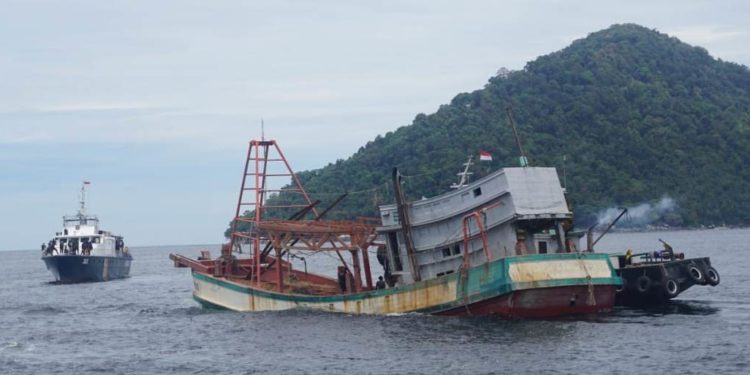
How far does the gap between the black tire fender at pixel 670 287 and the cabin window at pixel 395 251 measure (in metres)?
13.4

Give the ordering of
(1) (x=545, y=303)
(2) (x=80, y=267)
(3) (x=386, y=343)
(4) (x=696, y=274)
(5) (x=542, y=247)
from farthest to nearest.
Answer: (2) (x=80, y=267)
(4) (x=696, y=274)
(5) (x=542, y=247)
(1) (x=545, y=303)
(3) (x=386, y=343)

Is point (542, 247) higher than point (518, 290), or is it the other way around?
point (542, 247)

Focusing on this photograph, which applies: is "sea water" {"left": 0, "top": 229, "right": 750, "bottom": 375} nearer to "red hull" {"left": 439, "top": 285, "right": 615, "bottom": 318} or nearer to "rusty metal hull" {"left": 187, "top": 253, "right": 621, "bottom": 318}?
"red hull" {"left": 439, "top": 285, "right": 615, "bottom": 318}

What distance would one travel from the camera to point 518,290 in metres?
42.4

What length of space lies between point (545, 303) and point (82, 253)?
67631 millimetres

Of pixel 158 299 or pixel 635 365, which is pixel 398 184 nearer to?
pixel 635 365

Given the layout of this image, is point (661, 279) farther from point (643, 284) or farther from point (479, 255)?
point (479, 255)

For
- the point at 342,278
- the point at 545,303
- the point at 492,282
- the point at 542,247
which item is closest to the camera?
the point at 492,282

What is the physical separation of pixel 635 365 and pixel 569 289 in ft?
28.9

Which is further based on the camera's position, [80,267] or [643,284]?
[80,267]

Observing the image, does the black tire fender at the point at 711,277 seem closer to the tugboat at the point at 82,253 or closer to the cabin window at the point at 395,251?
the cabin window at the point at 395,251

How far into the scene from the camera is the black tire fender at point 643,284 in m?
51.3

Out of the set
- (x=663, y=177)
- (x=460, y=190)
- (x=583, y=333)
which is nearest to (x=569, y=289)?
(x=583, y=333)

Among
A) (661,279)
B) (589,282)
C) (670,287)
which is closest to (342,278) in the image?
(589,282)
